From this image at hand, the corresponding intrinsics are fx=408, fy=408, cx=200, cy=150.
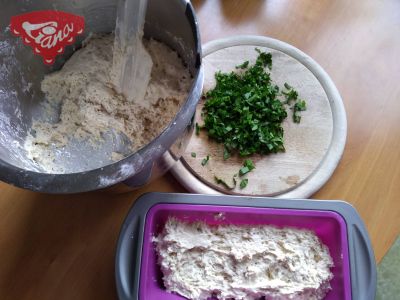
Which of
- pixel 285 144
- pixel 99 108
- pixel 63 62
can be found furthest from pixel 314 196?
pixel 63 62

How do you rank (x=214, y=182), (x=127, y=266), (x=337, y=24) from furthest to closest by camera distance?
(x=337, y=24), (x=214, y=182), (x=127, y=266)

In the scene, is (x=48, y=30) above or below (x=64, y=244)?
above

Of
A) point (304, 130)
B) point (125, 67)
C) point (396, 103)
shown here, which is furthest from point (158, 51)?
point (396, 103)

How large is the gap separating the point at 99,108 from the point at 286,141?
1.25 ft

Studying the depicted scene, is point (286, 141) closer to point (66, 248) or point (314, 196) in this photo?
point (314, 196)

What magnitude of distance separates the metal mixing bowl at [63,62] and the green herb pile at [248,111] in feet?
0.33

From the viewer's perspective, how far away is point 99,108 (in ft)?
2.64

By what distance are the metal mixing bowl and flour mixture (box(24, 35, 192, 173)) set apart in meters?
0.02

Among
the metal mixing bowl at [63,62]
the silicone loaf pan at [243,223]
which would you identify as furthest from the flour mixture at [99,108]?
the silicone loaf pan at [243,223]

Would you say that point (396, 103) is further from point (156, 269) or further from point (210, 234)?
point (156, 269)

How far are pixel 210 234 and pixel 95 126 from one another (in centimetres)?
30

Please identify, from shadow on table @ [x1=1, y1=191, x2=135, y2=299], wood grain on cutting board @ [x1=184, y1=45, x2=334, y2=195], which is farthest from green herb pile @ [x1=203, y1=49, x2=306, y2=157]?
shadow on table @ [x1=1, y1=191, x2=135, y2=299]

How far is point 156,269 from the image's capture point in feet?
2.31

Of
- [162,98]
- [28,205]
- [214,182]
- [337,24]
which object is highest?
[337,24]
